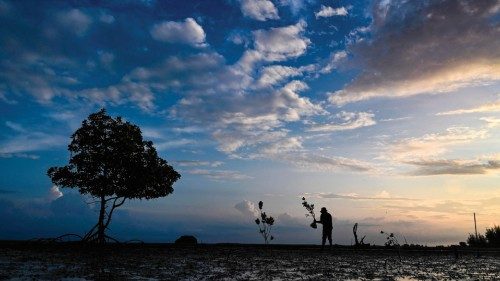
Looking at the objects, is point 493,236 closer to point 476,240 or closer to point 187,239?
point 476,240

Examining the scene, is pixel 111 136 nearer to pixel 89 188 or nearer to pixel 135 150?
pixel 135 150

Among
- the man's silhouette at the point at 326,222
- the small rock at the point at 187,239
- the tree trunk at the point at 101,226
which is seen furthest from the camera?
the small rock at the point at 187,239

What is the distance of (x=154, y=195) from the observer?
34594mm

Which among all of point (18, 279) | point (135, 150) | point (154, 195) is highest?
point (135, 150)

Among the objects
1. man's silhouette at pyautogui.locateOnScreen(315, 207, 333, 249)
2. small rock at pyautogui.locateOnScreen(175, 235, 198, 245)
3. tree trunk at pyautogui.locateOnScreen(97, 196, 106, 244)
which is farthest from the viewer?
small rock at pyautogui.locateOnScreen(175, 235, 198, 245)

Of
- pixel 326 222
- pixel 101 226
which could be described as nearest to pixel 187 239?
pixel 101 226

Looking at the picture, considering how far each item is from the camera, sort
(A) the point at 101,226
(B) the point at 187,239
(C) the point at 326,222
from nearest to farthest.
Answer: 1. (C) the point at 326,222
2. (A) the point at 101,226
3. (B) the point at 187,239

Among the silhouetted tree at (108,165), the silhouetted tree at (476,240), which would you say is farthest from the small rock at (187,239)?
the silhouetted tree at (476,240)

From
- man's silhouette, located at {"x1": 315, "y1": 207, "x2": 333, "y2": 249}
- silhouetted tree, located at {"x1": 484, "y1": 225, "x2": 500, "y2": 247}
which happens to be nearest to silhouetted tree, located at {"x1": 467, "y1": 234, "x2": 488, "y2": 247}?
silhouetted tree, located at {"x1": 484, "y1": 225, "x2": 500, "y2": 247}

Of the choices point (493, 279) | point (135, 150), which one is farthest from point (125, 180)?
point (493, 279)

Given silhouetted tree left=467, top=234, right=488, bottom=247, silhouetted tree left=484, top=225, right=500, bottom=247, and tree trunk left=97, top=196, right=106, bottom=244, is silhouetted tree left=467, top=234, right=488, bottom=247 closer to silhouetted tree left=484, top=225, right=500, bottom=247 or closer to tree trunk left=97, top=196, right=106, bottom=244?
silhouetted tree left=484, top=225, right=500, bottom=247

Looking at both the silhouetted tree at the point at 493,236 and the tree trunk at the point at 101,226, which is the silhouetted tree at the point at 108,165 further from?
the silhouetted tree at the point at 493,236

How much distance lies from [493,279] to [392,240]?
→ 85.6 feet

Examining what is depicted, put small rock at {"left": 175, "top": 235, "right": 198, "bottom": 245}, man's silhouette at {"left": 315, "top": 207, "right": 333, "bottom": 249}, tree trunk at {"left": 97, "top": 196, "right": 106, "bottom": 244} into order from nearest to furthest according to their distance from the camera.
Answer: man's silhouette at {"left": 315, "top": 207, "right": 333, "bottom": 249}
tree trunk at {"left": 97, "top": 196, "right": 106, "bottom": 244}
small rock at {"left": 175, "top": 235, "right": 198, "bottom": 245}
